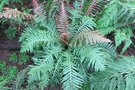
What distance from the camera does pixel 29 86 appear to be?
157 inches

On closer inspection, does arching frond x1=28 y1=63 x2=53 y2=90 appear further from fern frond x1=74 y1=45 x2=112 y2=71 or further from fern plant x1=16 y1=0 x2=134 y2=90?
fern frond x1=74 y1=45 x2=112 y2=71

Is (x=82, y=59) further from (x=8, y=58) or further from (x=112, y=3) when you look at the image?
(x=8, y=58)

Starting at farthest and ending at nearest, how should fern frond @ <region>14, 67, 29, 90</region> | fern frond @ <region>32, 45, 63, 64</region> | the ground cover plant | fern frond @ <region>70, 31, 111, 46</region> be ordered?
fern frond @ <region>14, 67, 29, 90</region>
fern frond @ <region>32, 45, 63, 64</region>
the ground cover plant
fern frond @ <region>70, 31, 111, 46</region>

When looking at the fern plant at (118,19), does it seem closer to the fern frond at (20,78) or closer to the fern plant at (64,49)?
the fern plant at (64,49)

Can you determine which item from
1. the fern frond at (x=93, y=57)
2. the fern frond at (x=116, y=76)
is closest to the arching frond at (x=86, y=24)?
the fern frond at (x=93, y=57)

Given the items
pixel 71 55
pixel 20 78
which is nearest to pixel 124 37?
pixel 71 55

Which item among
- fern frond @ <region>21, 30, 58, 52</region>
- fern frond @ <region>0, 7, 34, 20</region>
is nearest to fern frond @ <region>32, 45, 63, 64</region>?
fern frond @ <region>21, 30, 58, 52</region>

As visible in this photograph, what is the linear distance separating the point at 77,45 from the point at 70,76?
48cm

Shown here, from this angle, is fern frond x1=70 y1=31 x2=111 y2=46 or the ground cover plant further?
the ground cover plant

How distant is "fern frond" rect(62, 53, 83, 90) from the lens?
3721mm

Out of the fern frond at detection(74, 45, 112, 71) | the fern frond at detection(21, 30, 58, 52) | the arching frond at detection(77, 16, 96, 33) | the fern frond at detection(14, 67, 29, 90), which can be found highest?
the arching frond at detection(77, 16, 96, 33)

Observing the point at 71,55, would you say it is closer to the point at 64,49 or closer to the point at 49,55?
the point at 64,49

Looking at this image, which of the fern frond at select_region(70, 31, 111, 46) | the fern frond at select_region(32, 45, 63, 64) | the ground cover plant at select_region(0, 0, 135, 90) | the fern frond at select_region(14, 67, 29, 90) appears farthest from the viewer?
the fern frond at select_region(14, 67, 29, 90)

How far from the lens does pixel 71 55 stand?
13.0ft
